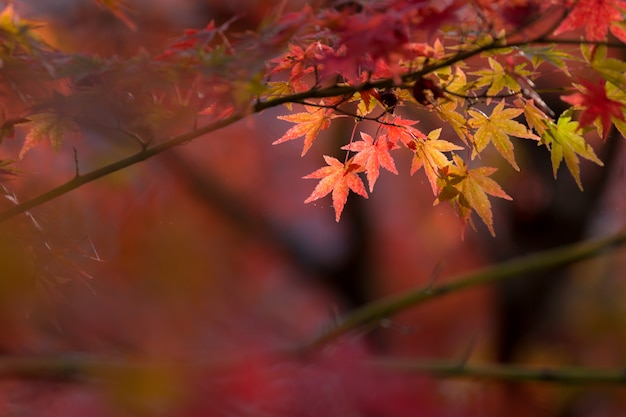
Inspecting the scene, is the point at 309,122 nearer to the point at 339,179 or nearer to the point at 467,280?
the point at 339,179

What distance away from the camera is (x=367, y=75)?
0.82 metres

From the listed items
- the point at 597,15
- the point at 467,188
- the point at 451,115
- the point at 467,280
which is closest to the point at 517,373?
the point at 467,280

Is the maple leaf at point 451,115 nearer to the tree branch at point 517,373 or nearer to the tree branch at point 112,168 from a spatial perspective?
the tree branch at point 112,168

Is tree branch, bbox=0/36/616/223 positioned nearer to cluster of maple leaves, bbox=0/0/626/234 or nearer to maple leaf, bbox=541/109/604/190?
cluster of maple leaves, bbox=0/0/626/234

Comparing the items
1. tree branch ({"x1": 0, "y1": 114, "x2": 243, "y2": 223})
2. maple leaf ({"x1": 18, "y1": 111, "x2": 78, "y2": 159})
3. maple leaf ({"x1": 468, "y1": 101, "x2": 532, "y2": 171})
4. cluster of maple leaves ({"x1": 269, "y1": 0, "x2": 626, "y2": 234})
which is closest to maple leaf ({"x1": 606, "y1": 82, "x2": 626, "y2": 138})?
cluster of maple leaves ({"x1": 269, "y1": 0, "x2": 626, "y2": 234})

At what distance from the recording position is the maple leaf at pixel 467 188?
0.93 m

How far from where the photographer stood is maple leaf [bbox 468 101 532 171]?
0.91 metres

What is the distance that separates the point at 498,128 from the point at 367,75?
213mm

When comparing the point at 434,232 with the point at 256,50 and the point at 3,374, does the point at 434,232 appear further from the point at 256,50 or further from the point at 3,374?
the point at 256,50

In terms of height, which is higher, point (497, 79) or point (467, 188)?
point (497, 79)

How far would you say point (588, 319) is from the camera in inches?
146

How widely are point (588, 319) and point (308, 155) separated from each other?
5.78 feet

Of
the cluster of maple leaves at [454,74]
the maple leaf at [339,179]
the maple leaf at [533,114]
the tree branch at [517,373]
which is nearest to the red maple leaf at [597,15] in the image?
the cluster of maple leaves at [454,74]

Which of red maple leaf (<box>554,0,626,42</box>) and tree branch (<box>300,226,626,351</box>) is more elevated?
red maple leaf (<box>554,0,626,42</box>)
